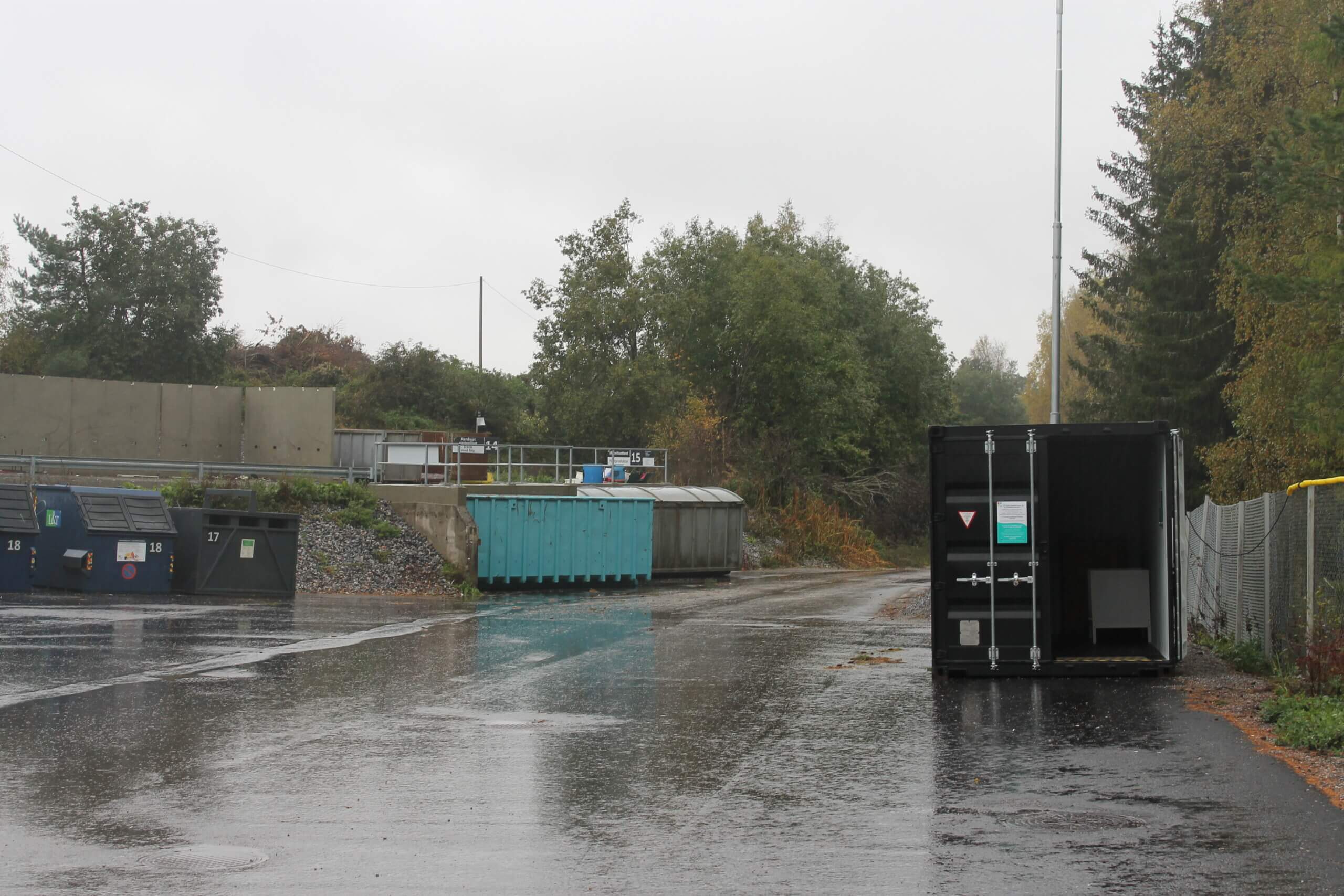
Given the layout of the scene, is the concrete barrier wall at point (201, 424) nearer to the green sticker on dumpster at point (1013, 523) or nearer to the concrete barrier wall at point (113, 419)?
the concrete barrier wall at point (113, 419)

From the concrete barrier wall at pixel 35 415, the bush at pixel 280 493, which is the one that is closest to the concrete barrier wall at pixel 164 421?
the concrete barrier wall at pixel 35 415

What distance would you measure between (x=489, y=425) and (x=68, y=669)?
169 ft

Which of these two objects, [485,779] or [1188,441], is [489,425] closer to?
[1188,441]

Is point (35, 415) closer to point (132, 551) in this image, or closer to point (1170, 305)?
point (132, 551)

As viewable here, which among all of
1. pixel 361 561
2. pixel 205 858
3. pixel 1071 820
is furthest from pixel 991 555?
pixel 361 561

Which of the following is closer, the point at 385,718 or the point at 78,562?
the point at 385,718

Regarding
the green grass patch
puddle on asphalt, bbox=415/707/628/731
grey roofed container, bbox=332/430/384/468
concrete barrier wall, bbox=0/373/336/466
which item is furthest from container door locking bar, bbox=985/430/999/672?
grey roofed container, bbox=332/430/384/468

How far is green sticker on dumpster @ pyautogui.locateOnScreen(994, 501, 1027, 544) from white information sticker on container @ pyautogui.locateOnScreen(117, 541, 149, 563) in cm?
1591

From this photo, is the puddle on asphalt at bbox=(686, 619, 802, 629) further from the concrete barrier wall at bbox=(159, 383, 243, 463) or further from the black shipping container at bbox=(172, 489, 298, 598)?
the concrete barrier wall at bbox=(159, 383, 243, 463)

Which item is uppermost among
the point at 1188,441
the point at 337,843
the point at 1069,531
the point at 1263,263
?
the point at 1263,263

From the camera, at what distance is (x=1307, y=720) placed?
376 inches

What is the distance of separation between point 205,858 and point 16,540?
58.8 ft

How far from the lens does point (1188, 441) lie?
4069 centimetres

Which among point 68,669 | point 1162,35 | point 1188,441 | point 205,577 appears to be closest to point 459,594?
point 205,577
